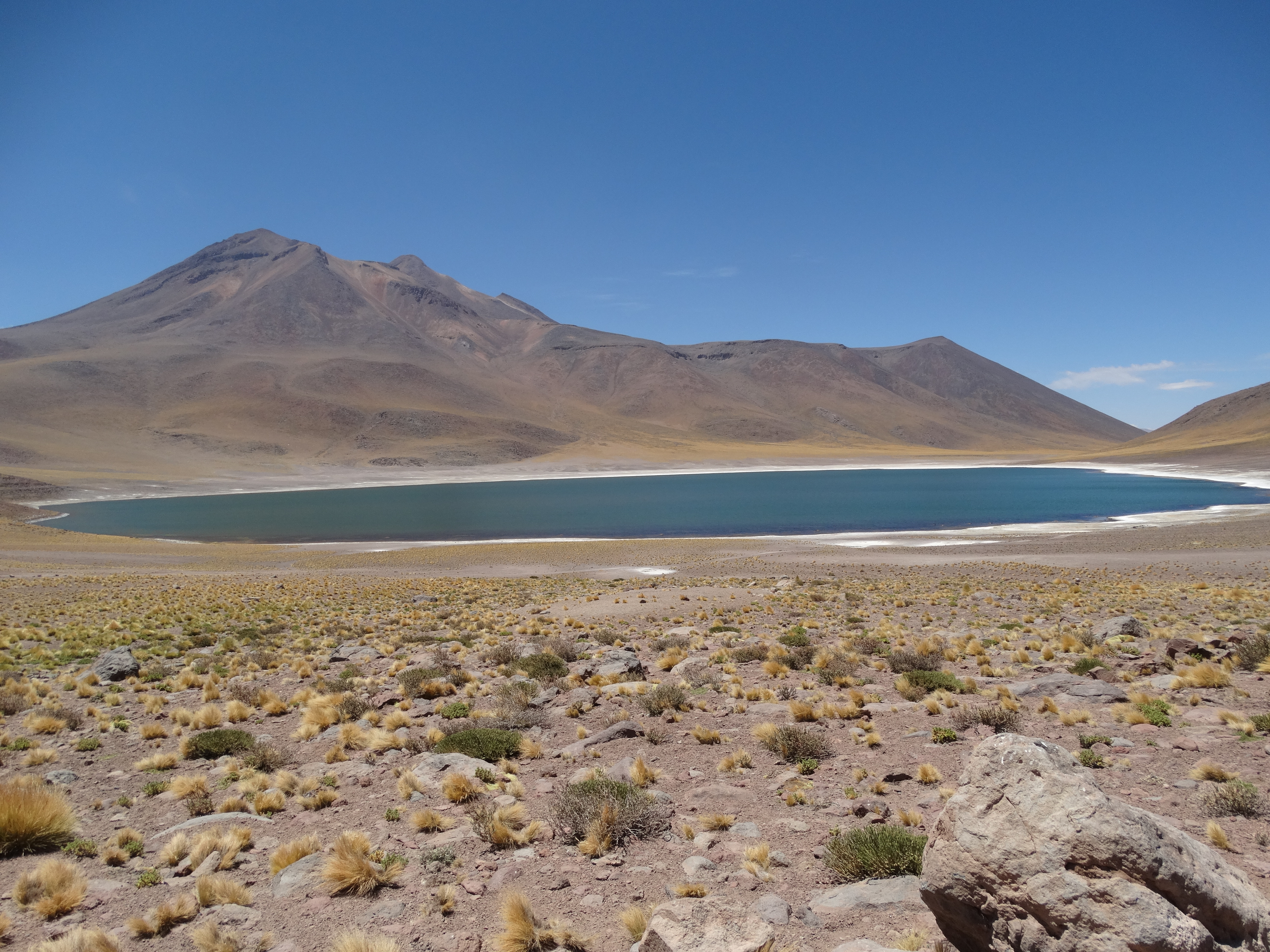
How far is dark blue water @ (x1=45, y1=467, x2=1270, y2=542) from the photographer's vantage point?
180 ft

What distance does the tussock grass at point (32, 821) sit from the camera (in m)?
5.92

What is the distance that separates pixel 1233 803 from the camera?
5824 mm

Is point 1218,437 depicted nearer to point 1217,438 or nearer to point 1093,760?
point 1217,438

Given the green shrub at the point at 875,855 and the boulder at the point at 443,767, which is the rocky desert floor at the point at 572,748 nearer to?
the boulder at the point at 443,767

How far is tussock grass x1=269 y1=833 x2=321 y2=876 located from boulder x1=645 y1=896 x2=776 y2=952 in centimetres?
336

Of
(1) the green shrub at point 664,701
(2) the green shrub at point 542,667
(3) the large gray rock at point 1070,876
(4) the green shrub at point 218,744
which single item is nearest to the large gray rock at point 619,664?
(2) the green shrub at point 542,667

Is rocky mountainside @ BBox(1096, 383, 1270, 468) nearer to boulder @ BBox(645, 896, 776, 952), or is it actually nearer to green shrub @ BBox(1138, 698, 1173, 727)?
green shrub @ BBox(1138, 698, 1173, 727)

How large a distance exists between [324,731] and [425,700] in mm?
1705

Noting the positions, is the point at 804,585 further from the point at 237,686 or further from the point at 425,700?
the point at 237,686

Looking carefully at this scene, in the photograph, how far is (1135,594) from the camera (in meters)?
19.1

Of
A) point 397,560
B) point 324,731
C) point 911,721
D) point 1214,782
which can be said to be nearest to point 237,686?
point 324,731

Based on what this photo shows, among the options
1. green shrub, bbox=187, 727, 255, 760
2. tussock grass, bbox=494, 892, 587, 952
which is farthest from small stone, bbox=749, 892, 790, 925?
green shrub, bbox=187, 727, 255, 760

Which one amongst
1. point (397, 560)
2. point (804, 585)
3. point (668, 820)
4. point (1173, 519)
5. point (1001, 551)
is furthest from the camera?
point (1173, 519)

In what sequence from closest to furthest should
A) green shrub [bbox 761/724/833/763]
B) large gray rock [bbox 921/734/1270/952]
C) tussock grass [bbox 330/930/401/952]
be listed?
large gray rock [bbox 921/734/1270/952] < tussock grass [bbox 330/930/401/952] < green shrub [bbox 761/724/833/763]
